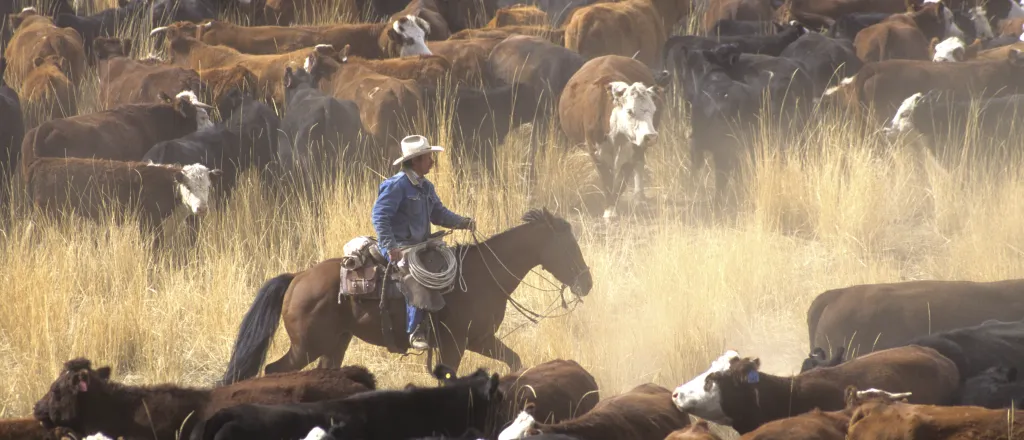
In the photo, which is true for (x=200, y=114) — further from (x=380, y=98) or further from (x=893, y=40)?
(x=893, y=40)

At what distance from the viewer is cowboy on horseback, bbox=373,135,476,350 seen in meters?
7.73

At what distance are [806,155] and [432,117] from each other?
11.9 feet

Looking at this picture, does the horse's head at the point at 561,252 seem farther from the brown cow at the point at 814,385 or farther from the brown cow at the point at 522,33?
the brown cow at the point at 522,33

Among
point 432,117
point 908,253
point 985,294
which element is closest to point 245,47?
point 432,117

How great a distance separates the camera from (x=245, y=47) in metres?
16.1

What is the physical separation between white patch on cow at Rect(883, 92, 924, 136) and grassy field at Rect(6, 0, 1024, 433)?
167mm

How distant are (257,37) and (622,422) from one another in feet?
36.1

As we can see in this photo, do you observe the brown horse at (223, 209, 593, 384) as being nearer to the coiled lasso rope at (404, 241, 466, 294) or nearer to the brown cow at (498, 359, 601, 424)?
the coiled lasso rope at (404, 241, 466, 294)

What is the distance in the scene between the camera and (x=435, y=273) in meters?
7.74

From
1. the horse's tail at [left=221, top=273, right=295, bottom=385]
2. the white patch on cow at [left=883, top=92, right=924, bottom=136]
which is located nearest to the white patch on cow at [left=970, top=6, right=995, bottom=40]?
the white patch on cow at [left=883, top=92, right=924, bottom=136]

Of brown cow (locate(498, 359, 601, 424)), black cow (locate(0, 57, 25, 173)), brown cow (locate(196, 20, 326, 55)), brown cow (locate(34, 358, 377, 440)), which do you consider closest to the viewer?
brown cow (locate(34, 358, 377, 440))

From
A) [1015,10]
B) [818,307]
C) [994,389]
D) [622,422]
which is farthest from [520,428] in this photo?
[1015,10]

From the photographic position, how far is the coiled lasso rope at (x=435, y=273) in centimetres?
767

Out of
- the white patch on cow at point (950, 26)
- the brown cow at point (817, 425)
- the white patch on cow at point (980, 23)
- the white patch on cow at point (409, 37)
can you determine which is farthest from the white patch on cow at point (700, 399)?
the white patch on cow at point (980, 23)
